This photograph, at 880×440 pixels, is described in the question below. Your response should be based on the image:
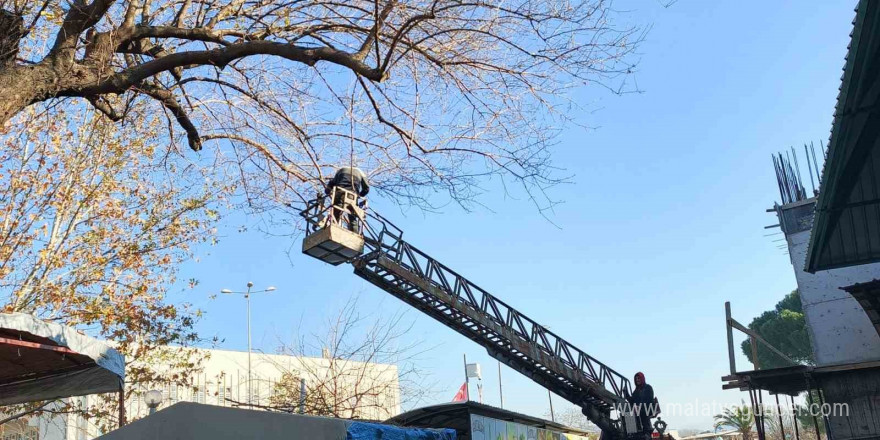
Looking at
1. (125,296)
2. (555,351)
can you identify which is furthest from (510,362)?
(125,296)

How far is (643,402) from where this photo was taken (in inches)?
524

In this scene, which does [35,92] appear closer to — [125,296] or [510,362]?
[125,296]

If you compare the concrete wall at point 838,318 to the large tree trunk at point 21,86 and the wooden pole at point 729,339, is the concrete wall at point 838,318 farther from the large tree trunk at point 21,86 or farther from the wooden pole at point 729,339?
the large tree trunk at point 21,86

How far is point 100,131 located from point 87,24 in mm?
10314

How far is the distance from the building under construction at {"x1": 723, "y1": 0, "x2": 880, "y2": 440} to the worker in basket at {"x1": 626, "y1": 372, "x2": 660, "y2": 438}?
1.95 metres

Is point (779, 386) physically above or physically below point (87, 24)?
below

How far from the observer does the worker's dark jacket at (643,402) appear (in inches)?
509

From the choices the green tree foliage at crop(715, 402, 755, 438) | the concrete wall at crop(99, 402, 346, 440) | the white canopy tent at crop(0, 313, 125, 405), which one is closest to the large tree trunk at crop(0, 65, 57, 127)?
the white canopy tent at crop(0, 313, 125, 405)

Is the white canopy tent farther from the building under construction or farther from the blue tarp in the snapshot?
the building under construction

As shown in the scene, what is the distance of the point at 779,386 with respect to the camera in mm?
15461

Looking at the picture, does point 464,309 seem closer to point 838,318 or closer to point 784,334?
point 838,318

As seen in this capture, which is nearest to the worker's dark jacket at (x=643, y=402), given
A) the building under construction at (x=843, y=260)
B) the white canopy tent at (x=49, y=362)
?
the building under construction at (x=843, y=260)

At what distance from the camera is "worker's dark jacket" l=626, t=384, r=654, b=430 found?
42.4 feet

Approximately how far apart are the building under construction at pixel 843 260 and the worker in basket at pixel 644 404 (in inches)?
76.7
